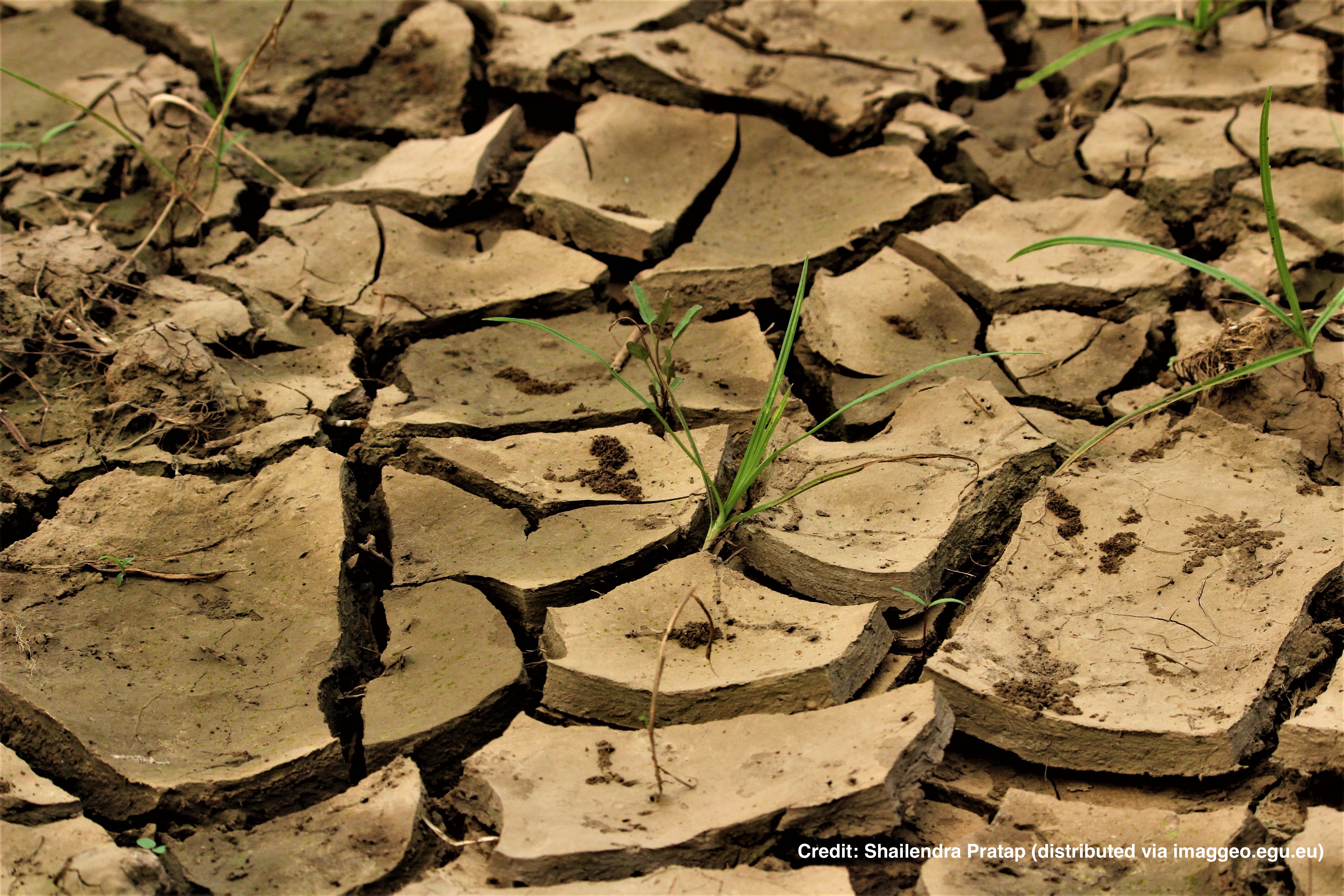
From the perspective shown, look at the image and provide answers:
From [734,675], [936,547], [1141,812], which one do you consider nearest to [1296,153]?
[936,547]

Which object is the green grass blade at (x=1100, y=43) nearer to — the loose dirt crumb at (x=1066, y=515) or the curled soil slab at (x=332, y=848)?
the loose dirt crumb at (x=1066, y=515)

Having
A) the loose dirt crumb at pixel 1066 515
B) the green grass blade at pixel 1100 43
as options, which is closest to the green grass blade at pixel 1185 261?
the loose dirt crumb at pixel 1066 515

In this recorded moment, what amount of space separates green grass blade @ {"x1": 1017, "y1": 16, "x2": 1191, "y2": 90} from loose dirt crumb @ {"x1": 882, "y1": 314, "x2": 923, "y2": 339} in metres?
0.80

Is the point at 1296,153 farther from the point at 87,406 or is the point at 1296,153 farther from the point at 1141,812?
the point at 87,406

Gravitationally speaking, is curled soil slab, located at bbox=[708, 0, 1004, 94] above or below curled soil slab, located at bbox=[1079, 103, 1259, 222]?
above

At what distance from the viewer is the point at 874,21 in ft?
10.1

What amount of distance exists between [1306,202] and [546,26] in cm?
200

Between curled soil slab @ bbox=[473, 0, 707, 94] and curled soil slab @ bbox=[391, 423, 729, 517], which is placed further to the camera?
curled soil slab @ bbox=[473, 0, 707, 94]

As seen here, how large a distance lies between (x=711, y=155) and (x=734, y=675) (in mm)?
1583

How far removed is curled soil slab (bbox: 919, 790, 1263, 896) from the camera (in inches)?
50.9

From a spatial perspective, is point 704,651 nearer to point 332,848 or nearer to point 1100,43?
point 332,848

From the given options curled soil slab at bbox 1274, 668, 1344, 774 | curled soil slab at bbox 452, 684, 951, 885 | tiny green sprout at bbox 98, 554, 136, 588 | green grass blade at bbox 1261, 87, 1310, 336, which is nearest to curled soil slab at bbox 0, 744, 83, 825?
tiny green sprout at bbox 98, 554, 136, 588

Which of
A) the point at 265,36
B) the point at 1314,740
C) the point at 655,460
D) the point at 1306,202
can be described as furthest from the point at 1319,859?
the point at 265,36

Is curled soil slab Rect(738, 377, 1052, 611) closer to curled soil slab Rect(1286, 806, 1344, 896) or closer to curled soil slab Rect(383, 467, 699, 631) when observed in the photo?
curled soil slab Rect(383, 467, 699, 631)
